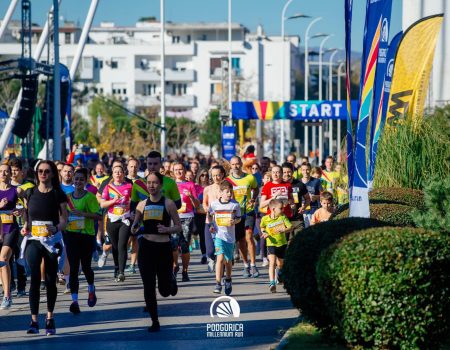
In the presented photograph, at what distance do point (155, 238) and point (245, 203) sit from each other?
6.18m

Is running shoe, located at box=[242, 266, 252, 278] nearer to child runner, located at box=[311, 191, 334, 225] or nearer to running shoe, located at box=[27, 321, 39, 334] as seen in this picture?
child runner, located at box=[311, 191, 334, 225]

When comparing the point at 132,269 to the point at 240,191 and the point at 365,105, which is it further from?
the point at 365,105

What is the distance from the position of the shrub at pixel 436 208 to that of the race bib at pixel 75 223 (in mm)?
4344

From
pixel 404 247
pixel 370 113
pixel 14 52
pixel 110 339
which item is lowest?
pixel 110 339

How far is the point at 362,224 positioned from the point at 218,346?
1915mm

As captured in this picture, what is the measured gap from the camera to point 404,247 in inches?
343

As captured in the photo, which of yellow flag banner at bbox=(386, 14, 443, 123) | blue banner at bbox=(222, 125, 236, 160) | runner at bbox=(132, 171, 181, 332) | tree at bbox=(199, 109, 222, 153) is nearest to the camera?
runner at bbox=(132, 171, 181, 332)

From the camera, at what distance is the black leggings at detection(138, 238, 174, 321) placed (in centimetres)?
1173

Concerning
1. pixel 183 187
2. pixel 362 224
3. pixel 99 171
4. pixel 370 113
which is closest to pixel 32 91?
pixel 99 171

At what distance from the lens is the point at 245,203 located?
18.0 metres

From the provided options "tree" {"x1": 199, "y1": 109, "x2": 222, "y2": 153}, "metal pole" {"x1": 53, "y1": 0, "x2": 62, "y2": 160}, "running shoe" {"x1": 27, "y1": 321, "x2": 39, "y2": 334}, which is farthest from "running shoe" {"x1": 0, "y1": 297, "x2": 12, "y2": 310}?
"tree" {"x1": 199, "y1": 109, "x2": 222, "y2": 153}

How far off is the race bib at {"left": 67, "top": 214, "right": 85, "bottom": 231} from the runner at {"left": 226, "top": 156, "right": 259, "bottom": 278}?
155 inches

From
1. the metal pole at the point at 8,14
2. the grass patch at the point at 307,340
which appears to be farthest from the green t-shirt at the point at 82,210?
the metal pole at the point at 8,14

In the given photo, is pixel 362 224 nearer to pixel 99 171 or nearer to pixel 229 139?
pixel 99 171
